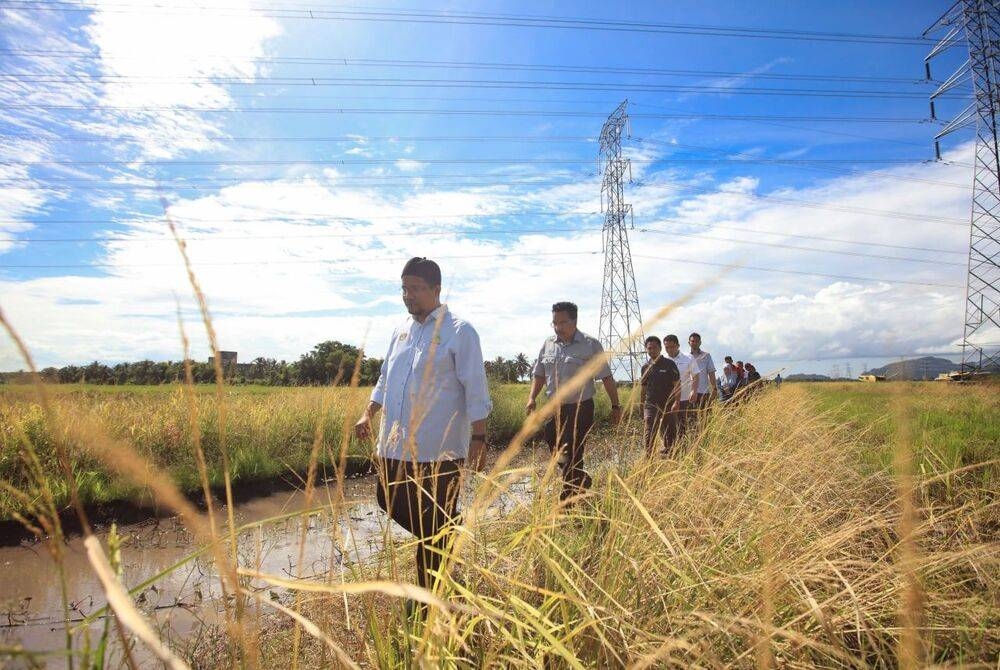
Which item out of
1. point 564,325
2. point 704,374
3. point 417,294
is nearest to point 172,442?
point 564,325

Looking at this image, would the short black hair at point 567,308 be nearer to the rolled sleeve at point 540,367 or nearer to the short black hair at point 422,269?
the rolled sleeve at point 540,367

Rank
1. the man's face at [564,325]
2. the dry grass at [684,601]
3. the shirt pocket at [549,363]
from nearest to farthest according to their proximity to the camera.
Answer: the dry grass at [684,601] → the man's face at [564,325] → the shirt pocket at [549,363]

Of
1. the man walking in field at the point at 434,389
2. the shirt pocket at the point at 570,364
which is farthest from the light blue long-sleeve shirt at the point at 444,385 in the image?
the shirt pocket at the point at 570,364

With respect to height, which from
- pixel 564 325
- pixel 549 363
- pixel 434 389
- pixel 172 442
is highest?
pixel 564 325

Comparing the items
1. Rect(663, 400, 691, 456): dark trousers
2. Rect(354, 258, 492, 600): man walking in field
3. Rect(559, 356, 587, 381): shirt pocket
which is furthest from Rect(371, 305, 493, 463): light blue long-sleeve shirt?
Rect(663, 400, 691, 456): dark trousers

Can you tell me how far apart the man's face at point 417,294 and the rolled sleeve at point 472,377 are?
0.85ft

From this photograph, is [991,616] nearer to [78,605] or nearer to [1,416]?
[78,605]

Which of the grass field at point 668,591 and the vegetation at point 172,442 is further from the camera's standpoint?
the vegetation at point 172,442

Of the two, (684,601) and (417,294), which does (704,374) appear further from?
(684,601)

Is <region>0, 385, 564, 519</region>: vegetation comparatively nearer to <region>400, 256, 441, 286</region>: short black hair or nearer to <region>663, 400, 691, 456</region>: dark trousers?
<region>400, 256, 441, 286</region>: short black hair

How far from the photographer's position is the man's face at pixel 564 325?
17.0ft

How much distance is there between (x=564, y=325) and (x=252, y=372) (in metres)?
3.71

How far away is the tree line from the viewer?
1.83 meters

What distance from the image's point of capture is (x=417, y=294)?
9.62ft
